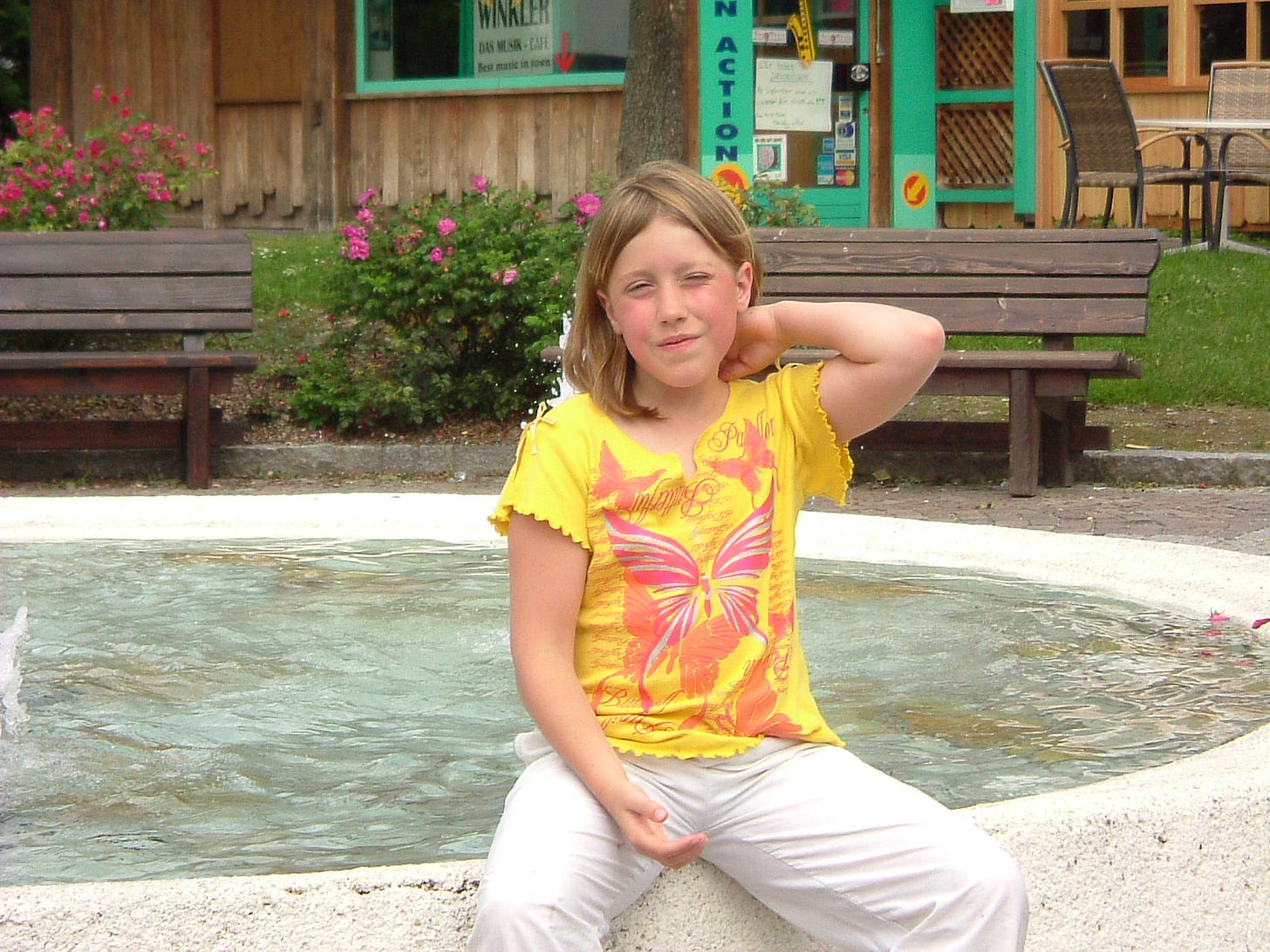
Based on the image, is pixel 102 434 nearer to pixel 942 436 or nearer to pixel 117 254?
pixel 117 254

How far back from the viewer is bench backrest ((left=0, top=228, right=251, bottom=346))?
7.94m

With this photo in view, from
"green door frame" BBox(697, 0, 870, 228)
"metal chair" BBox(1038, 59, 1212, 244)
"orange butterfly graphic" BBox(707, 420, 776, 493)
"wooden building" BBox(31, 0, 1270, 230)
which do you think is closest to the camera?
"orange butterfly graphic" BBox(707, 420, 776, 493)

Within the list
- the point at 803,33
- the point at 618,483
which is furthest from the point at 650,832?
the point at 803,33

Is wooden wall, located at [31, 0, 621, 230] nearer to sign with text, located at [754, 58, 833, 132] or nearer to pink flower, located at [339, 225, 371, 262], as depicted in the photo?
sign with text, located at [754, 58, 833, 132]

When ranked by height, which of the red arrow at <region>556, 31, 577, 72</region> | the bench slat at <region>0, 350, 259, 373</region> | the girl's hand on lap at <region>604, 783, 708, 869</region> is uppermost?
→ the red arrow at <region>556, 31, 577, 72</region>

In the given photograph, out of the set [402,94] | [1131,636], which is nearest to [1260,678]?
[1131,636]

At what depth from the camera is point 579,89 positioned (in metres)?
14.5

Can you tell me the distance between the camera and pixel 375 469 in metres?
8.08

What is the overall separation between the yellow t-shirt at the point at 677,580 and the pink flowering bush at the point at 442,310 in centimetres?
602

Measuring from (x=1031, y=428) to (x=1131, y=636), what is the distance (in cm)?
330

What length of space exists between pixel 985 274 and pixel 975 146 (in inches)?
295

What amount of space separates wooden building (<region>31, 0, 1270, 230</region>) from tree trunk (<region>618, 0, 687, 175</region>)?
11.0 feet

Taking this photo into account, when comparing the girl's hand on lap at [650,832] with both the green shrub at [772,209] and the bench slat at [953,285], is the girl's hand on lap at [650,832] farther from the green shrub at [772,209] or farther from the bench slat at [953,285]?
the green shrub at [772,209]

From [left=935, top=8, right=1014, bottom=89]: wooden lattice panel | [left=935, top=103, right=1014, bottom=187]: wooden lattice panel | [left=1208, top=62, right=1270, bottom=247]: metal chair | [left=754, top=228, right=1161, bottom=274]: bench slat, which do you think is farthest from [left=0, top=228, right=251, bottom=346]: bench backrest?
[left=935, top=8, right=1014, bottom=89]: wooden lattice panel
